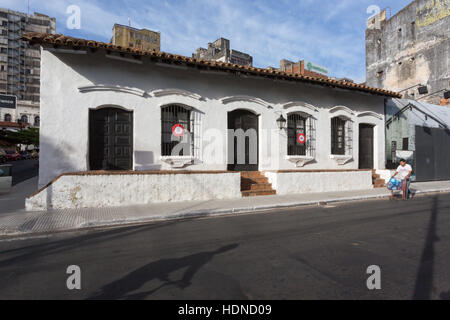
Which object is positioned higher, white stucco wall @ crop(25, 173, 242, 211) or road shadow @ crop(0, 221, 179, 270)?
white stucco wall @ crop(25, 173, 242, 211)

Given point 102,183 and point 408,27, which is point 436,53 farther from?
point 102,183

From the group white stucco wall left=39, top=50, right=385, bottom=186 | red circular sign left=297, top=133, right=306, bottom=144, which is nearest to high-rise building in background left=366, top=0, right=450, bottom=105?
white stucco wall left=39, top=50, right=385, bottom=186

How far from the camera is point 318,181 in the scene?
11375mm

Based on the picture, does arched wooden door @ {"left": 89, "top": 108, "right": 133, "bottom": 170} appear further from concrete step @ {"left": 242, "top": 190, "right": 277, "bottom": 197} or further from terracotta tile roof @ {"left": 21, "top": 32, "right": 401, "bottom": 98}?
concrete step @ {"left": 242, "top": 190, "right": 277, "bottom": 197}

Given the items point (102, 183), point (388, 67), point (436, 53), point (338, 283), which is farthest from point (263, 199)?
point (388, 67)

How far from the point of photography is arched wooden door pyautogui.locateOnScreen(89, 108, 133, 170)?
912 cm

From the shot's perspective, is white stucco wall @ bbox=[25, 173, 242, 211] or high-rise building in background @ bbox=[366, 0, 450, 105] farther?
high-rise building in background @ bbox=[366, 0, 450, 105]

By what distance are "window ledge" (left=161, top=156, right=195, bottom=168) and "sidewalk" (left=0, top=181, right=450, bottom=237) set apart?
1878 millimetres

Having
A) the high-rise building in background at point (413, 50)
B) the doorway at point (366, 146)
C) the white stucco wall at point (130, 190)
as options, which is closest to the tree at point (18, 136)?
the white stucco wall at point (130, 190)

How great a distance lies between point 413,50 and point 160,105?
24.4 m

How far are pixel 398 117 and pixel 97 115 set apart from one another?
15976 mm

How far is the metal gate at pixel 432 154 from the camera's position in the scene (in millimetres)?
16203

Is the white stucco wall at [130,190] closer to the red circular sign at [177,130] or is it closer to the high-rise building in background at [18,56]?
the red circular sign at [177,130]

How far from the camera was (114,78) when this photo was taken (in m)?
9.09
